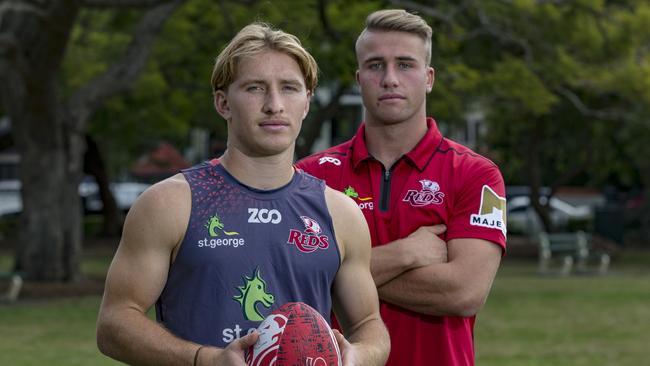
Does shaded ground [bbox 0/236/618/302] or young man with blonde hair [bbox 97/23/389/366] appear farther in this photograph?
shaded ground [bbox 0/236/618/302]

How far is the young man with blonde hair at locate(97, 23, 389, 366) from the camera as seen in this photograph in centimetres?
372

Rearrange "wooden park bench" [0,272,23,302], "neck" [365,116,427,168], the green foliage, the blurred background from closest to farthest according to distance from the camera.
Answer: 1. "neck" [365,116,427,168]
2. the blurred background
3. "wooden park bench" [0,272,23,302]
4. the green foliage

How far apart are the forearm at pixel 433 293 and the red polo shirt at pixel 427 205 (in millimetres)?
94

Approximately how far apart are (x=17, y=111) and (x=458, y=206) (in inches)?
754

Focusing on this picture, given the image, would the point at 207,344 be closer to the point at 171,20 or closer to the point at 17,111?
the point at 17,111

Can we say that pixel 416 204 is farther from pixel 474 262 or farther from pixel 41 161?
pixel 41 161

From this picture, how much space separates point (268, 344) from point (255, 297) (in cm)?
33

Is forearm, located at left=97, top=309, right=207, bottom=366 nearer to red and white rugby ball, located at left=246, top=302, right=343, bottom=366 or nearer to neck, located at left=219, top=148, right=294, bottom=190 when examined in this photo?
red and white rugby ball, located at left=246, top=302, right=343, bottom=366

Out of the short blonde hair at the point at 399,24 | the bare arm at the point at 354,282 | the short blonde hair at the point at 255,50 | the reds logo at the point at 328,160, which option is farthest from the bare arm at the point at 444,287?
the short blonde hair at the point at 255,50

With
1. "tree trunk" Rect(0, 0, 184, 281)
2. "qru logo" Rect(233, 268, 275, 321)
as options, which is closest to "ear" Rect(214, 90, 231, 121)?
"qru logo" Rect(233, 268, 275, 321)

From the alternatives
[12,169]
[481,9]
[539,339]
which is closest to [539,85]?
[481,9]

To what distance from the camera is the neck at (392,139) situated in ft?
17.2

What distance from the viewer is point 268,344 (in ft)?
11.2

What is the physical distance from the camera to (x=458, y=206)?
17.0 feet
